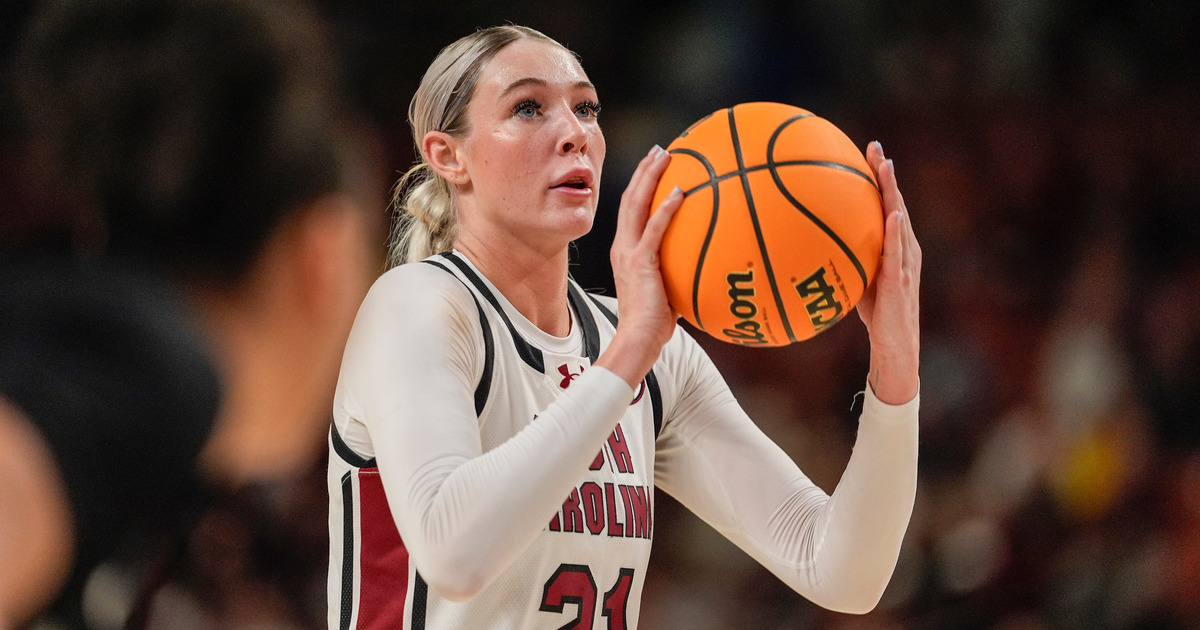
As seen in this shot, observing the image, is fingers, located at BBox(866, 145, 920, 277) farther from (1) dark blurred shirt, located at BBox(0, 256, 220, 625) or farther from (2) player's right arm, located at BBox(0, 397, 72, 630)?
(2) player's right arm, located at BBox(0, 397, 72, 630)

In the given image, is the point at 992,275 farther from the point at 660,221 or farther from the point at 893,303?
the point at 660,221

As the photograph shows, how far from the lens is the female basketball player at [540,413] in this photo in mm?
1463

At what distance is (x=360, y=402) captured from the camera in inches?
64.8

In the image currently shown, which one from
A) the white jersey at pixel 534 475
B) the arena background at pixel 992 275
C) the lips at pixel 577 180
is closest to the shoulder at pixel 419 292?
the white jersey at pixel 534 475

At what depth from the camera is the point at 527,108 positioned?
6.22ft

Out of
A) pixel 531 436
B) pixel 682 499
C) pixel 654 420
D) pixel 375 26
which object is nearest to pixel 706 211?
pixel 531 436

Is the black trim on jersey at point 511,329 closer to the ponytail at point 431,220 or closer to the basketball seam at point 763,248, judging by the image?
the ponytail at point 431,220

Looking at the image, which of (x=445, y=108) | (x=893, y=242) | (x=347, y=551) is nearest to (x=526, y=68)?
(x=445, y=108)

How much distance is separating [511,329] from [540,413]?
0.21 metres

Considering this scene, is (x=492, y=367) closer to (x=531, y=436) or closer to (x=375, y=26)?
(x=531, y=436)

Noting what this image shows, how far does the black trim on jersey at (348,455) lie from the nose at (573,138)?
65 cm

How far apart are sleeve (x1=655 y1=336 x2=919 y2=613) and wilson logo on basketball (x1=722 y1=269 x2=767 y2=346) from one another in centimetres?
32

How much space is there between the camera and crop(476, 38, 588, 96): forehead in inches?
74.6

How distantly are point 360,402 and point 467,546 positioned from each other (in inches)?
14.6
